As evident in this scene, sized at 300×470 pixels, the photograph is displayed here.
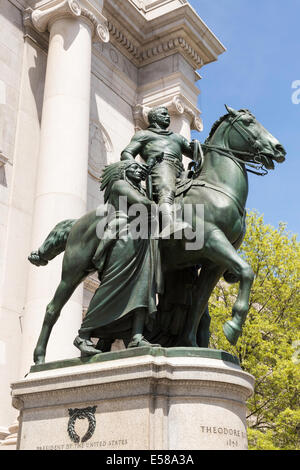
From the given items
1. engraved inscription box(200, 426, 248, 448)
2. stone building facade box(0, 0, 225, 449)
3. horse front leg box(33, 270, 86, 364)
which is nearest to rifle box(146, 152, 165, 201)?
horse front leg box(33, 270, 86, 364)

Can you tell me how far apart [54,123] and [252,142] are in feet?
31.0

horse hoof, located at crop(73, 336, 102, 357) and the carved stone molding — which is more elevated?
the carved stone molding

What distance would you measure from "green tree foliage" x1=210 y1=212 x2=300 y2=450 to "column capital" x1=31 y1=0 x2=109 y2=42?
9.82 meters

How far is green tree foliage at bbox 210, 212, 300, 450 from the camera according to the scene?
1872 cm

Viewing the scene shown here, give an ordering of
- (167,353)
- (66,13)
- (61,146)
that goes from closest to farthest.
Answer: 1. (167,353)
2. (61,146)
3. (66,13)

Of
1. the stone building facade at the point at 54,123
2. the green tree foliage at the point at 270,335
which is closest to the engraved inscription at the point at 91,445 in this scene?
the stone building facade at the point at 54,123

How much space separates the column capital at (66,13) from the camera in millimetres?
17531

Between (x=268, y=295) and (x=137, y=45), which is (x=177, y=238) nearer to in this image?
(x=268, y=295)

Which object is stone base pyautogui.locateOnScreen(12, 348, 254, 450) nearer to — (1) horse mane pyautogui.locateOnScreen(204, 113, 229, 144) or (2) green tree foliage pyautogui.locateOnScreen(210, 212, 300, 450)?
(1) horse mane pyautogui.locateOnScreen(204, 113, 229, 144)

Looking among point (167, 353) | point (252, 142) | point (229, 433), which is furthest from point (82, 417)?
point (252, 142)

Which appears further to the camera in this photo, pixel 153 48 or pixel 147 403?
pixel 153 48

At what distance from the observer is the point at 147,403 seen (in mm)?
6176

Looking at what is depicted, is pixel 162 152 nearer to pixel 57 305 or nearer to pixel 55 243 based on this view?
pixel 55 243

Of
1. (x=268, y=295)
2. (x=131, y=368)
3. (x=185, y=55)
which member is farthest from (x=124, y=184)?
(x=185, y=55)
